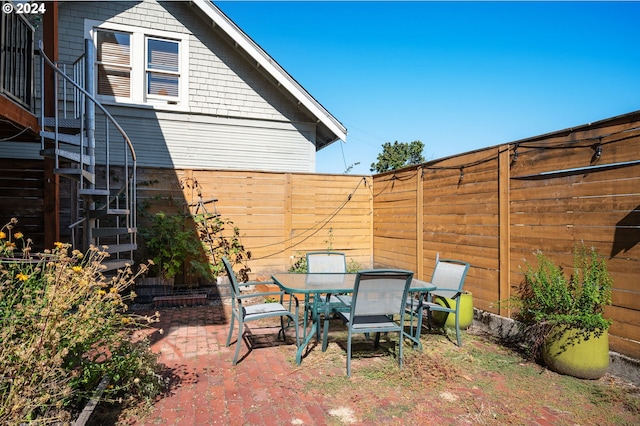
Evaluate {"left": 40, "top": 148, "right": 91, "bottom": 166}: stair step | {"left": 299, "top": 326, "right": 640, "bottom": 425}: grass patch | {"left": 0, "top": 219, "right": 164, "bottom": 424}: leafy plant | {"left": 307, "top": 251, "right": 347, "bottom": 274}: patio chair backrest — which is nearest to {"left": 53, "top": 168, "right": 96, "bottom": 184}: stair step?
{"left": 40, "top": 148, "right": 91, "bottom": 166}: stair step

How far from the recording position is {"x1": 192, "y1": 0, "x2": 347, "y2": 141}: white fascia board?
28.1 feet

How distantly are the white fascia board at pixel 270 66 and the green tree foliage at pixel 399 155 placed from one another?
1046 inches

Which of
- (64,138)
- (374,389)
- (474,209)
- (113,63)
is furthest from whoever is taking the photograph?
(113,63)

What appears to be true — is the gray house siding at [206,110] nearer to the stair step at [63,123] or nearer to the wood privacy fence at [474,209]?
the wood privacy fence at [474,209]

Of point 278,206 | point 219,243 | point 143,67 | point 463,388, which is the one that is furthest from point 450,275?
point 143,67

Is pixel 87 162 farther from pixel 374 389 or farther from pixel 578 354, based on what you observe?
pixel 578 354

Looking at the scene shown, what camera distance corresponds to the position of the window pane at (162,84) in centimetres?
880

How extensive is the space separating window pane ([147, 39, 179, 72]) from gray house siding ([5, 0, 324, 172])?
33 cm

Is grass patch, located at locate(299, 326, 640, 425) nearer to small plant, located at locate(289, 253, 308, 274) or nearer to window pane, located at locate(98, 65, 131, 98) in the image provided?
small plant, located at locate(289, 253, 308, 274)

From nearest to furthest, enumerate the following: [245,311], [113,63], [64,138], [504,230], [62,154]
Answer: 1. [245,311]
2. [62,154]
3. [64,138]
4. [504,230]
5. [113,63]

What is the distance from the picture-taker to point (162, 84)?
29.1 feet

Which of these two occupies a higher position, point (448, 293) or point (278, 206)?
point (278, 206)

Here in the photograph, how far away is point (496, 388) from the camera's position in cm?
348

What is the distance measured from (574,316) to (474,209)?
83.5 inches
